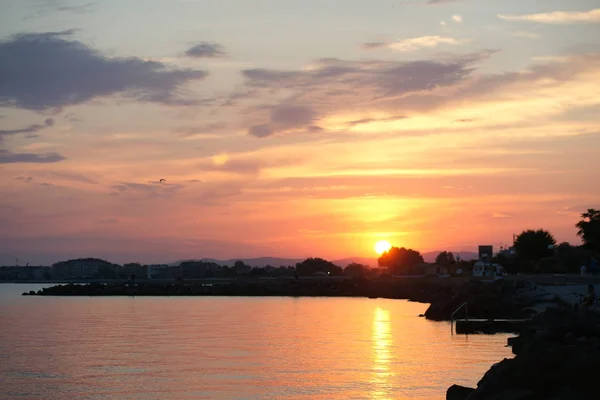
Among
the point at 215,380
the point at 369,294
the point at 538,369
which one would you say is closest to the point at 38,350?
the point at 215,380

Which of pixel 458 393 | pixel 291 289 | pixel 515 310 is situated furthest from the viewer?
pixel 291 289

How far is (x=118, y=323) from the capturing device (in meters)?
68.2

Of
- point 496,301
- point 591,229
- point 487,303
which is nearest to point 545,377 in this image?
point 487,303

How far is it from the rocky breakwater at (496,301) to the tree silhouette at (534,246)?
1861 inches

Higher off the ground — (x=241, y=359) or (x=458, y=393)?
(x=458, y=393)

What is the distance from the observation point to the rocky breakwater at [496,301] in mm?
60781

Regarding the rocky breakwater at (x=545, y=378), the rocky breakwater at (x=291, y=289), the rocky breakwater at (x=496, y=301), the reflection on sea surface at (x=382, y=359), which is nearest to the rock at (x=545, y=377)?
the rocky breakwater at (x=545, y=378)

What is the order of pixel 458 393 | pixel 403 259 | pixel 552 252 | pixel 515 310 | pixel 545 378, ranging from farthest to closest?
pixel 403 259, pixel 552 252, pixel 515 310, pixel 458 393, pixel 545 378

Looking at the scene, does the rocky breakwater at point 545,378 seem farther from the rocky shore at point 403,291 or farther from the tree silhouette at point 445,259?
the tree silhouette at point 445,259

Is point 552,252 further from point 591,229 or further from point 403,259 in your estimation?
point 403,259

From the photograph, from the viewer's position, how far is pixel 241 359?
40.8 metres

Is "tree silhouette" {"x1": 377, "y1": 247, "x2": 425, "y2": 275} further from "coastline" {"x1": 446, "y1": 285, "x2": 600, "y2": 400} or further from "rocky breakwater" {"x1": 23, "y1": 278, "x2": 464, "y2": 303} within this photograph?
"coastline" {"x1": 446, "y1": 285, "x2": 600, "y2": 400}

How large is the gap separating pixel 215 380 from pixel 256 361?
21.5ft

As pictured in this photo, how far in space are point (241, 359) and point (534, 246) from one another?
85.2m
